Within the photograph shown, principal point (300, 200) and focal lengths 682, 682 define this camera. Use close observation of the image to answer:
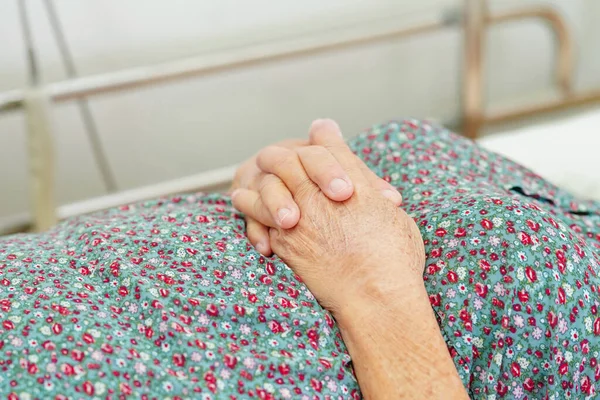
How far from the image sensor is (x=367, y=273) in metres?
0.97

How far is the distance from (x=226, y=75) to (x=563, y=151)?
1.44 meters

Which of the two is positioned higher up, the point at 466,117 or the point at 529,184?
the point at 529,184

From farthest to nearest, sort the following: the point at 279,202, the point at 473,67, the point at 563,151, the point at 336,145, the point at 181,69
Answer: the point at 473,67, the point at 181,69, the point at 563,151, the point at 336,145, the point at 279,202

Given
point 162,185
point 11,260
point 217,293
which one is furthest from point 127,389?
point 162,185

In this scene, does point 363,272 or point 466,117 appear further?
point 466,117

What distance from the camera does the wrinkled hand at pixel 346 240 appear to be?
968mm

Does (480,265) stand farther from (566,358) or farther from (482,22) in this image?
(482,22)

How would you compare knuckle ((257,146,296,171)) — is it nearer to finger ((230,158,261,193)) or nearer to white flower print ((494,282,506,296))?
finger ((230,158,261,193))

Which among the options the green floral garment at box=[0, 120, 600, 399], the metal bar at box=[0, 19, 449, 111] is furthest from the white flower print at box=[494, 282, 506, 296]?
the metal bar at box=[0, 19, 449, 111]

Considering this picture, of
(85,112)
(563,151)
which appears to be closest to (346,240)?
(563,151)

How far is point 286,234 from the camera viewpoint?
105cm

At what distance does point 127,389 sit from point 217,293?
20cm

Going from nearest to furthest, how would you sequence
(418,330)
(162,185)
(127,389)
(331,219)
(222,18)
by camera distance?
1. (127,389)
2. (418,330)
3. (331,219)
4. (162,185)
5. (222,18)

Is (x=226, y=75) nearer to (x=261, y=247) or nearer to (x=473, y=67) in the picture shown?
(x=473, y=67)
